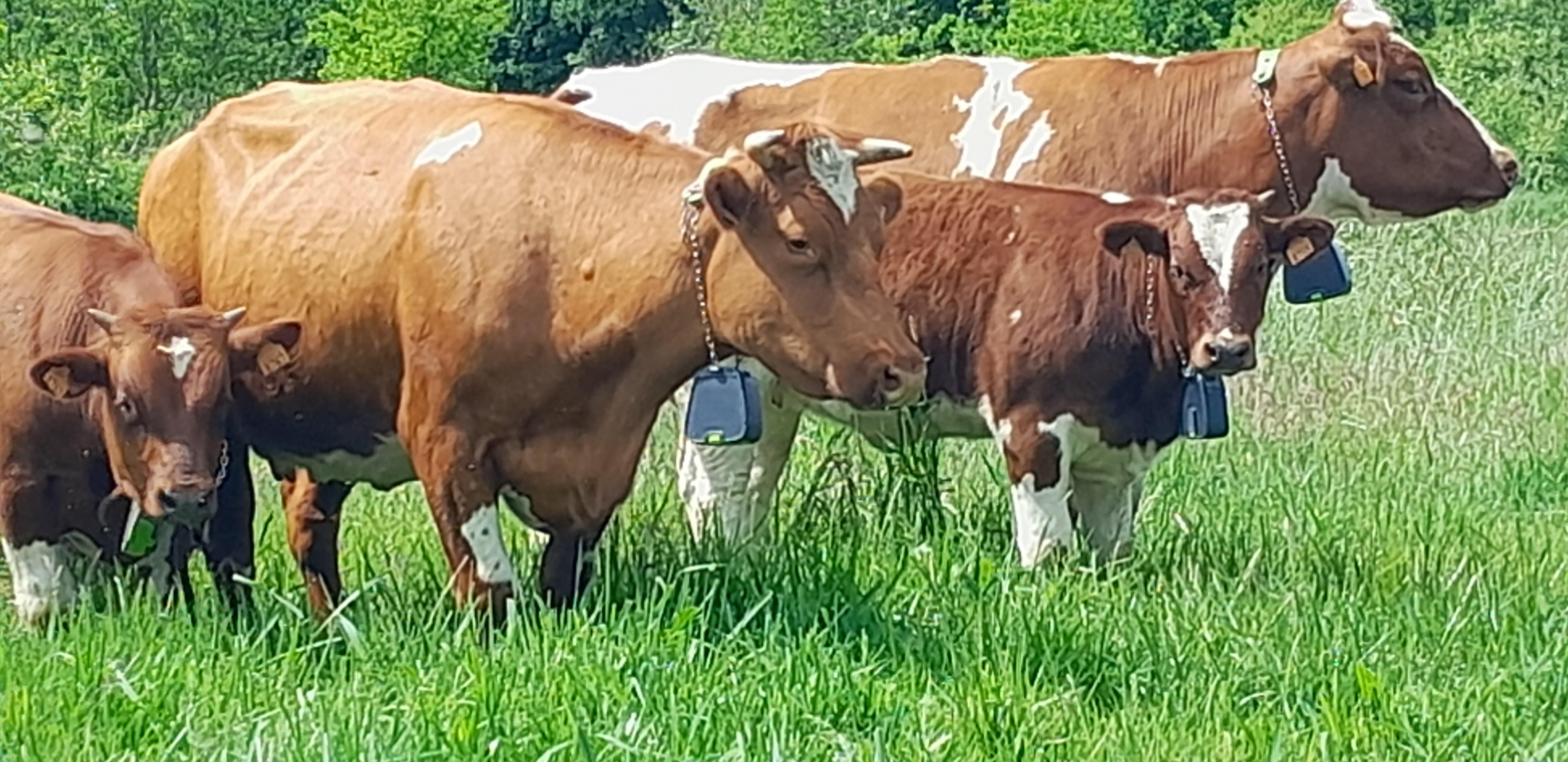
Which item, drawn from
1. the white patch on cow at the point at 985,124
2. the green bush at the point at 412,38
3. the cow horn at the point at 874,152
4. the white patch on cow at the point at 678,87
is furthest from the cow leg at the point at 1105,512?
the green bush at the point at 412,38

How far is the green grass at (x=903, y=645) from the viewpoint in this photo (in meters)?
4.66

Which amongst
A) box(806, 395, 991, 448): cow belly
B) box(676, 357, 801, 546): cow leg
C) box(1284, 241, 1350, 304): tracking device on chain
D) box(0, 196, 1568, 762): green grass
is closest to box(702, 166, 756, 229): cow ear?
box(0, 196, 1568, 762): green grass

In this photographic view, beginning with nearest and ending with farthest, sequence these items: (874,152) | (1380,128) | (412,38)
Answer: (874,152)
(1380,128)
(412,38)

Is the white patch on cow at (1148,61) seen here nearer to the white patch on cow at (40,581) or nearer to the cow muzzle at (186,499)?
the cow muzzle at (186,499)

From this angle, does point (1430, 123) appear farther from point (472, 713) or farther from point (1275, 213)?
point (472, 713)

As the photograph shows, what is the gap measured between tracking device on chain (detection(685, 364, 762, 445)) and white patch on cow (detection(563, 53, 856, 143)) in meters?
2.77

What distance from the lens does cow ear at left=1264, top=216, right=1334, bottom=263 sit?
6828 millimetres

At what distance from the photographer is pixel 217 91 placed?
62812 mm

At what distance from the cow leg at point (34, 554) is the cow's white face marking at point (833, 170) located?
2172 millimetres

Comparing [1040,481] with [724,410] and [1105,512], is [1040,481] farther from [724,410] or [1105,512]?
[724,410]

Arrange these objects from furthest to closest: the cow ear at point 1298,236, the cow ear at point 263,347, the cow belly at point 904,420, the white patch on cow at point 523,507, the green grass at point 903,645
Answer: the cow belly at point 904,420
the cow ear at point 1298,236
the white patch on cow at point 523,507
the cow ear at point 263,347
the green grass at point 903,645

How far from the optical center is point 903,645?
562 cm

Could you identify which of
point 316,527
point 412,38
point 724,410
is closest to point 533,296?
point 724,410

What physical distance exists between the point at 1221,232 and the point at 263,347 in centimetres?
288
